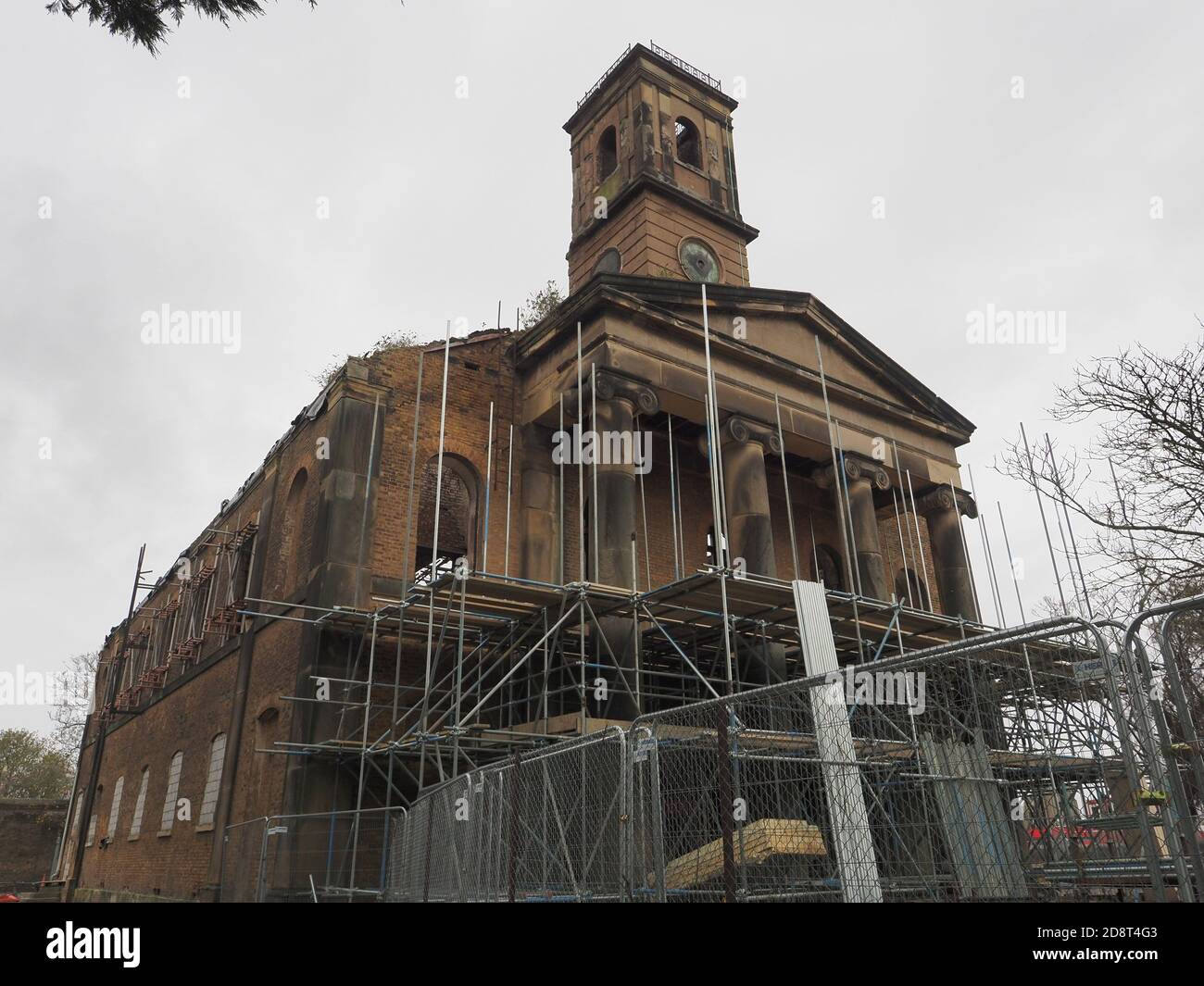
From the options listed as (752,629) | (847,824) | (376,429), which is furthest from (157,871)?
(847,824)

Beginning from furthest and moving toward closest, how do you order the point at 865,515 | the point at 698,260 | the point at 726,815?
the point at 698,260
the point at 865,515
the point at 726,815

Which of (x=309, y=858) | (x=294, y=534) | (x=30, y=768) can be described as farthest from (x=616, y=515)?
(x=30, y=768)

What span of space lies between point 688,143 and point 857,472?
13798mm

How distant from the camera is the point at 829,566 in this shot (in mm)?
23875

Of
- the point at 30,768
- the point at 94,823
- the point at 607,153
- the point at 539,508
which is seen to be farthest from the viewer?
the point at 30,768

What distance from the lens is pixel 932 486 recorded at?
22.6m

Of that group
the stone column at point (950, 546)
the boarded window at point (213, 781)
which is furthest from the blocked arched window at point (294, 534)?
the stone column at point (950, 546)

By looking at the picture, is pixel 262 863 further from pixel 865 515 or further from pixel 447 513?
pixel 865 515

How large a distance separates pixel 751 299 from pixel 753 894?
15022mm

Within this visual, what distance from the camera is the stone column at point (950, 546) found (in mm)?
21094

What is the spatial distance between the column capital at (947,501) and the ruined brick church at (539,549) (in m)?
A: 0.07

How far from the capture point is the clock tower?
25547 mm

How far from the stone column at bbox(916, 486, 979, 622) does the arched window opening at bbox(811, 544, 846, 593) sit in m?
2.43
